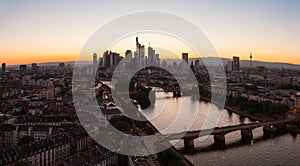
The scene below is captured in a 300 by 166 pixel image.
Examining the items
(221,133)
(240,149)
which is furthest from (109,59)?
(240,149)

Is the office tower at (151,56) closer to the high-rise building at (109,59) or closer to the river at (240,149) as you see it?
the high-rise building at (109,59)

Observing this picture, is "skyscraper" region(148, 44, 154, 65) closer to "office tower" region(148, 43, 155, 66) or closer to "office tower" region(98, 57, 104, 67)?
"office tower" region(148, 43, 155, 66)

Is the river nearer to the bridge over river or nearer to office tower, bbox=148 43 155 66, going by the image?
the bridge over river

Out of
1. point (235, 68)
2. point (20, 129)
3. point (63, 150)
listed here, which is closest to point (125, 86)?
point (20, 129)

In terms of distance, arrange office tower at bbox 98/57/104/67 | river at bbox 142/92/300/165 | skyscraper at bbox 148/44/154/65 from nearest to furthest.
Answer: river at bbox 142/92/300/165 → skyscraper at bbox 148/44/154/65 → office tower at bbox 98/57/104/67

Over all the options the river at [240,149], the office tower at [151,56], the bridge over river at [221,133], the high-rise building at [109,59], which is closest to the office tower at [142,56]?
the office tower at [151,56]

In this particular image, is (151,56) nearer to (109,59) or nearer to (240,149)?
(109,59)

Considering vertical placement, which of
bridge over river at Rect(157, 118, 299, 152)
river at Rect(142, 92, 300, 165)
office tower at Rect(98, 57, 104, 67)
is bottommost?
river at Rect(142, 92, 300, 165)

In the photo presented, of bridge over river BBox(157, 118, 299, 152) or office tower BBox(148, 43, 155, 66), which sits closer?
bridge over river BBox(157, 118, 299, 152)

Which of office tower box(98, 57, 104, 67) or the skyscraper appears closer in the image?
the skyscraper

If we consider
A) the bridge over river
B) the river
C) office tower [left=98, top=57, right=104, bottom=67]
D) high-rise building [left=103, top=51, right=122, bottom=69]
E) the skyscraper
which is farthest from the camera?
high-rise building [left=103, top=51, right=122, bottom=69]

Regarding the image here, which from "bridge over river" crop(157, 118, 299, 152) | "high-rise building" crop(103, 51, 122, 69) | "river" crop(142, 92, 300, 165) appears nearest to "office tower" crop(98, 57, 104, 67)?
"high-rise building" crop(103, 51, 122, 69)

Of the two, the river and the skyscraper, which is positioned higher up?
the skyscraper
